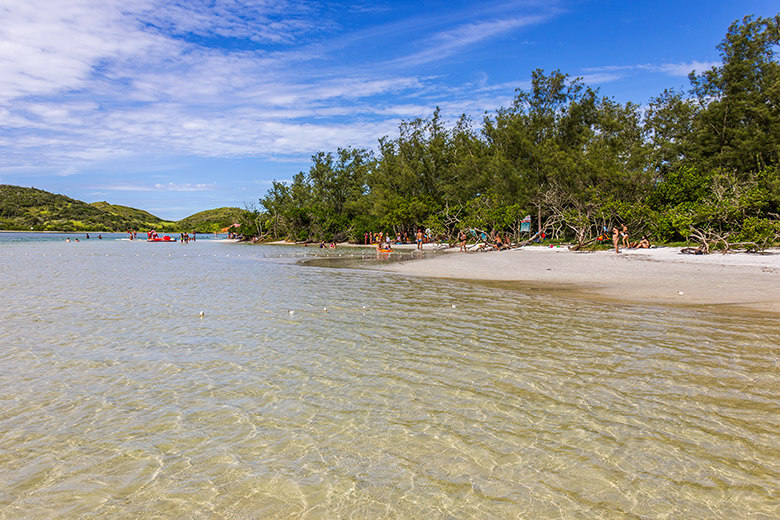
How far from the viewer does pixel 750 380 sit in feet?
26.2

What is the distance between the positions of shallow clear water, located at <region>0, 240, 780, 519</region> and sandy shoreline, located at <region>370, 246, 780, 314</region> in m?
4.18

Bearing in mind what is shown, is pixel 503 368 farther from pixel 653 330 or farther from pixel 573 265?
pixel 573 265

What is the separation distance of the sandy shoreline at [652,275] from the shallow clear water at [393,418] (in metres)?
4.18

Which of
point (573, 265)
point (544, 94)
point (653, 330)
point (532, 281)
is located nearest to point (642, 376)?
point (653, 330)

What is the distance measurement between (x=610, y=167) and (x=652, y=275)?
29.9 meters

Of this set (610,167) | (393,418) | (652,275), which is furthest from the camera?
(610,167)

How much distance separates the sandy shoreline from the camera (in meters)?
17.0

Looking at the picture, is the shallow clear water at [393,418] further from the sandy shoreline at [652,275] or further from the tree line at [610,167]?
the tree line at [610,167]

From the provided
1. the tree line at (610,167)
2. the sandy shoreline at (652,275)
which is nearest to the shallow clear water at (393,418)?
the sandy shoreline at (652,275)

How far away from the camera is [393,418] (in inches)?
267

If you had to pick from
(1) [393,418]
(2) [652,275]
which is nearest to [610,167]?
(2) [652,275]

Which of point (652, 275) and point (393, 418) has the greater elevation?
point (652, 275)

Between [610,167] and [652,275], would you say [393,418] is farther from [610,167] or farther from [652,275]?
[610,167]

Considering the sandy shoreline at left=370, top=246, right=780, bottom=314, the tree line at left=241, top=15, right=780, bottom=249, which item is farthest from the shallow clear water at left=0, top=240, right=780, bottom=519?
the tree line at left=241, top=15, right=780, bottom=249
